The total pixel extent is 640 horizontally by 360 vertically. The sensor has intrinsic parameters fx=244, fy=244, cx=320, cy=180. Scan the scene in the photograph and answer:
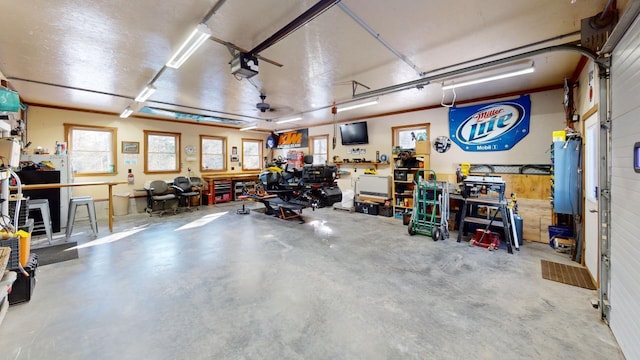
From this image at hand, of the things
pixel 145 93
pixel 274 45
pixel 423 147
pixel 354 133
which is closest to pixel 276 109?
pixel 354 133

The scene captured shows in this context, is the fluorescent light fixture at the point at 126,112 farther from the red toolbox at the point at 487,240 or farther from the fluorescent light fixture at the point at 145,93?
the red toolbox at the point at 487,240

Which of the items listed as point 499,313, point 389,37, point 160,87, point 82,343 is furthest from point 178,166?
point 499,313

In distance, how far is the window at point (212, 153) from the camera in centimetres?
852

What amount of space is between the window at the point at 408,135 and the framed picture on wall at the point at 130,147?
7471mm

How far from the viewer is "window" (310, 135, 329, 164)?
861 cm

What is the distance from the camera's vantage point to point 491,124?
5.25 metres

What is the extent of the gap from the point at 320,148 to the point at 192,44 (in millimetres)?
6273

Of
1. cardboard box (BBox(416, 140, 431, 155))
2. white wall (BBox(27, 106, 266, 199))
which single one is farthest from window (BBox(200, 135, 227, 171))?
cardboard box (BBox(416, 140, 431, 155))

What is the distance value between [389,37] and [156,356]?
372cm

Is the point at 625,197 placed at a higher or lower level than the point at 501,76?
lower

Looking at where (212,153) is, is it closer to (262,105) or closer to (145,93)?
(145,93)

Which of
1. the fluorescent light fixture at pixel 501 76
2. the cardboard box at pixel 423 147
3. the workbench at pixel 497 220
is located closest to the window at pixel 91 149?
the cardboard box at pixel 423 147

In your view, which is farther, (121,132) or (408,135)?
(121,132)

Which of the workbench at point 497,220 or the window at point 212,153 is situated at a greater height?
the window at point 212,153
